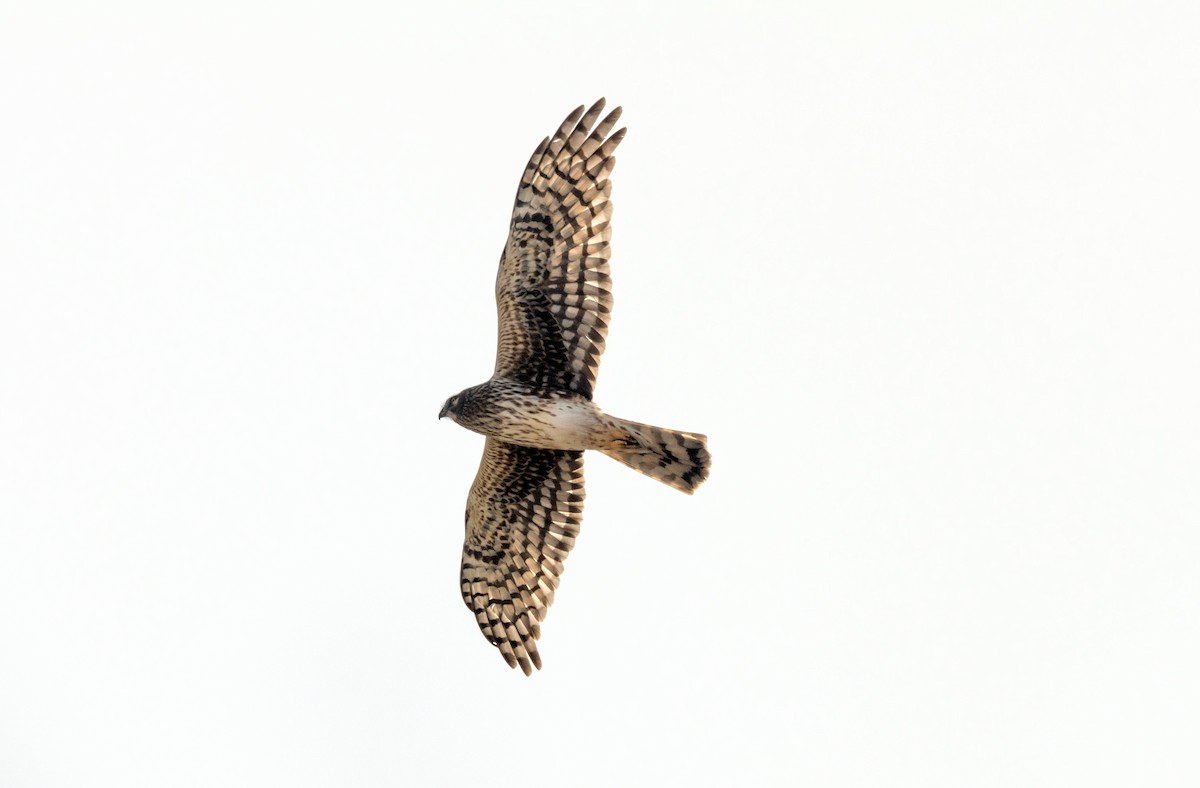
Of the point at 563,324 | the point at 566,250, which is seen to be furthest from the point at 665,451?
the point at 566,250

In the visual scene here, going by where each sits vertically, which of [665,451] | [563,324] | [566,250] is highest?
[566,250]

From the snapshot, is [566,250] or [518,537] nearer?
[566,250]

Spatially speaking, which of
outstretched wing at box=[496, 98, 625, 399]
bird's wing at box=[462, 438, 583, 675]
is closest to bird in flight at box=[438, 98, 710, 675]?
outstretched wing at box=[496, 98, 625, 399]

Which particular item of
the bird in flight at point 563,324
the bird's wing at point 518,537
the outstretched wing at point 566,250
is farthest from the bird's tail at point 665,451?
the bird's wing at point 518,537

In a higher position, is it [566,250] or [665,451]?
[566,250]

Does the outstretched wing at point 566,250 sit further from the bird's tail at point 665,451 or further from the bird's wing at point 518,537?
the bird's wing at point 518,537

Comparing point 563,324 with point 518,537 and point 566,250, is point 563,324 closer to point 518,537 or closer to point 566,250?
point 566,250
